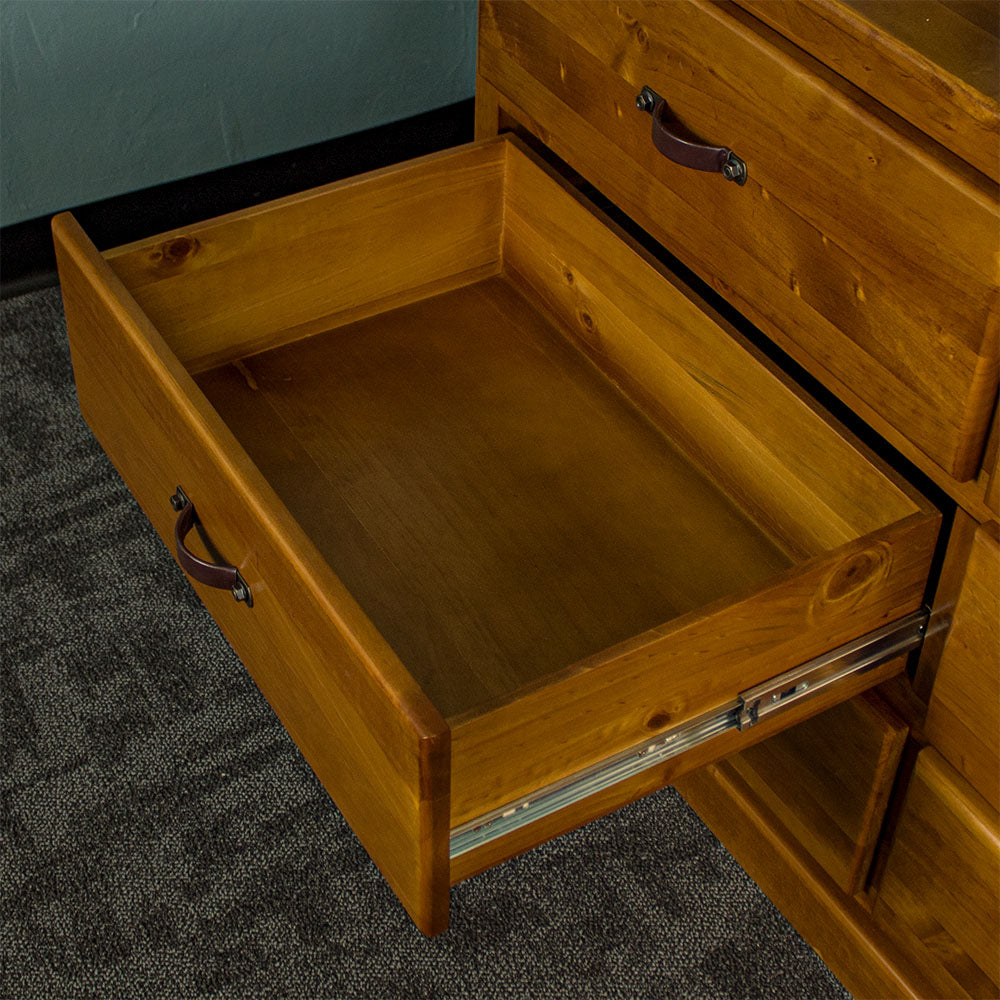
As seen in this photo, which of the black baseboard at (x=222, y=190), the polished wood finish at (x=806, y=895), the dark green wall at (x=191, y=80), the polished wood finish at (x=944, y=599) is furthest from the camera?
the black baseboard at (x=222, y=190)

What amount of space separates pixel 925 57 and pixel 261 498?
37 cm

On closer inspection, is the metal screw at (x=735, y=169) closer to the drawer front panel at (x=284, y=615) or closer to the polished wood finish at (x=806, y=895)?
the drawer front panel at (x=284, y=615)

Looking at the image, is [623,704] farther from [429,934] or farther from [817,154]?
[817,154]

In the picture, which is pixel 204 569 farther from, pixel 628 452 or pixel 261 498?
pixel 628 452

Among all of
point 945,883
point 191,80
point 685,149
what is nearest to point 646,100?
point 685,149

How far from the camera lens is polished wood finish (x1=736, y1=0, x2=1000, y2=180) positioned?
619 mm

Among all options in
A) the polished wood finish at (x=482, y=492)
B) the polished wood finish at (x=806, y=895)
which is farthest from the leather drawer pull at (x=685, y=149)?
the polished wood finish at (x=806, y=895)

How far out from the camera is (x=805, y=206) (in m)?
0.73

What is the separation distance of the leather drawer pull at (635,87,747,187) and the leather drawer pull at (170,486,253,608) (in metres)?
0.33

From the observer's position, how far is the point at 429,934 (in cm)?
68

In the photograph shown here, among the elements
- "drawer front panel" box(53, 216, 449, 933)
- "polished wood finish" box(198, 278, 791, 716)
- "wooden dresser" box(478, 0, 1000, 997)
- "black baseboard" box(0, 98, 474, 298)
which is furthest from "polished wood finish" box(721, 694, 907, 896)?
"black baseboard" box(0, 98, 474, 298)

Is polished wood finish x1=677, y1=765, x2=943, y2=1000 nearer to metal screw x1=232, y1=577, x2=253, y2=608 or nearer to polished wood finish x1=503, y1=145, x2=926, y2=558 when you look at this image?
polished wood finish x1=503, y1=145, x2=926, y2=558

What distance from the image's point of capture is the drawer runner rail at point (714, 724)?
67 centimetres

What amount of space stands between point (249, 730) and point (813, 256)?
0.54 metres
